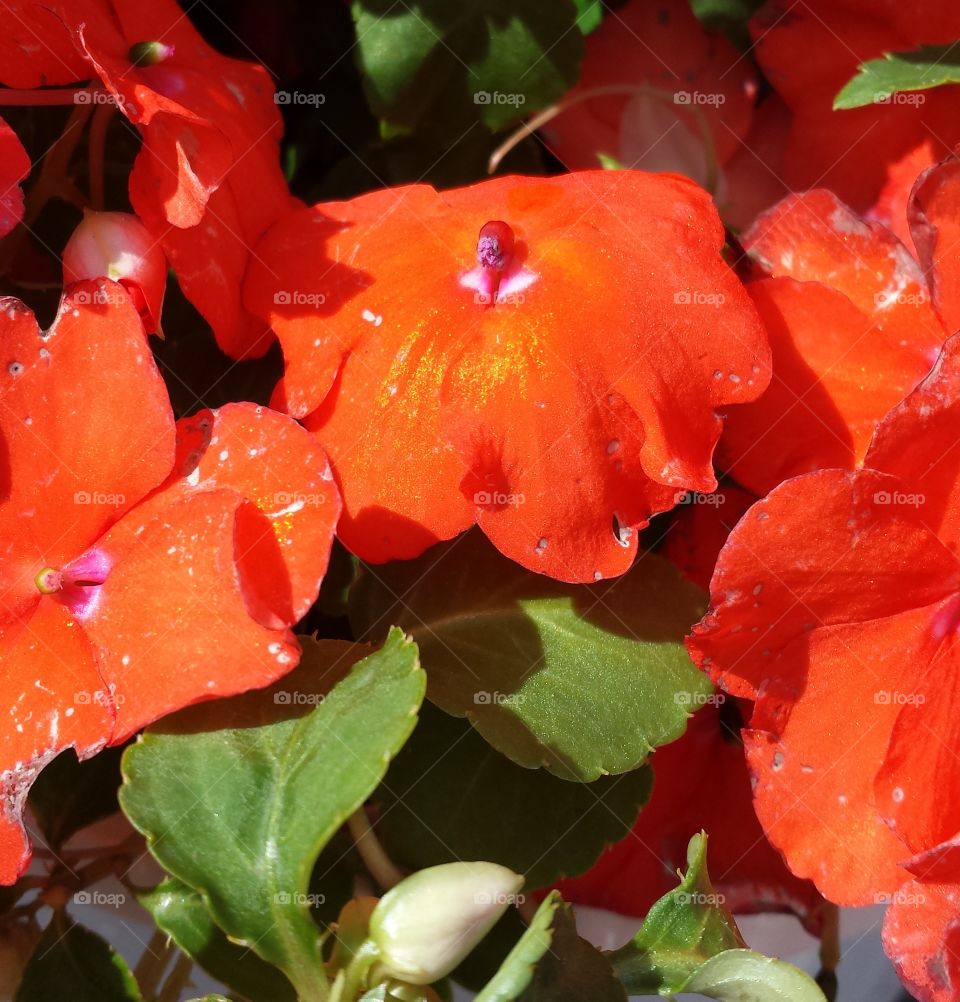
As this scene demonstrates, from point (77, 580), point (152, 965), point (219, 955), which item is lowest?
point (152, 965)

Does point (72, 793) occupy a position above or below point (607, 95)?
below

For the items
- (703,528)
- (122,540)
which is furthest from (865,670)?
(122,540)

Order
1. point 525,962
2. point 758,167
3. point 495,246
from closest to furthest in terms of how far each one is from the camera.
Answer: point 525,962
point 495,246
point 758,167

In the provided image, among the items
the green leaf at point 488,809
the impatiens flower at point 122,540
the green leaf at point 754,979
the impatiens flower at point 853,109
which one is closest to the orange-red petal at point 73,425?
the impatiens flower at point 122,540

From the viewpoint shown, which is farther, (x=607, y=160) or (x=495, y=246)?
(x=607, y=160)

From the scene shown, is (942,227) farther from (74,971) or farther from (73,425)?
(74,971)

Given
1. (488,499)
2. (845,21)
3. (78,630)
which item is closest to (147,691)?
(78,630)

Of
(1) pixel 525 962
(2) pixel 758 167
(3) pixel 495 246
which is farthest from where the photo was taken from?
(2) pixel 758 167

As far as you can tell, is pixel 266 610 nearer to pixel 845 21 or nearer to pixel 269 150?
pixel 269 150
